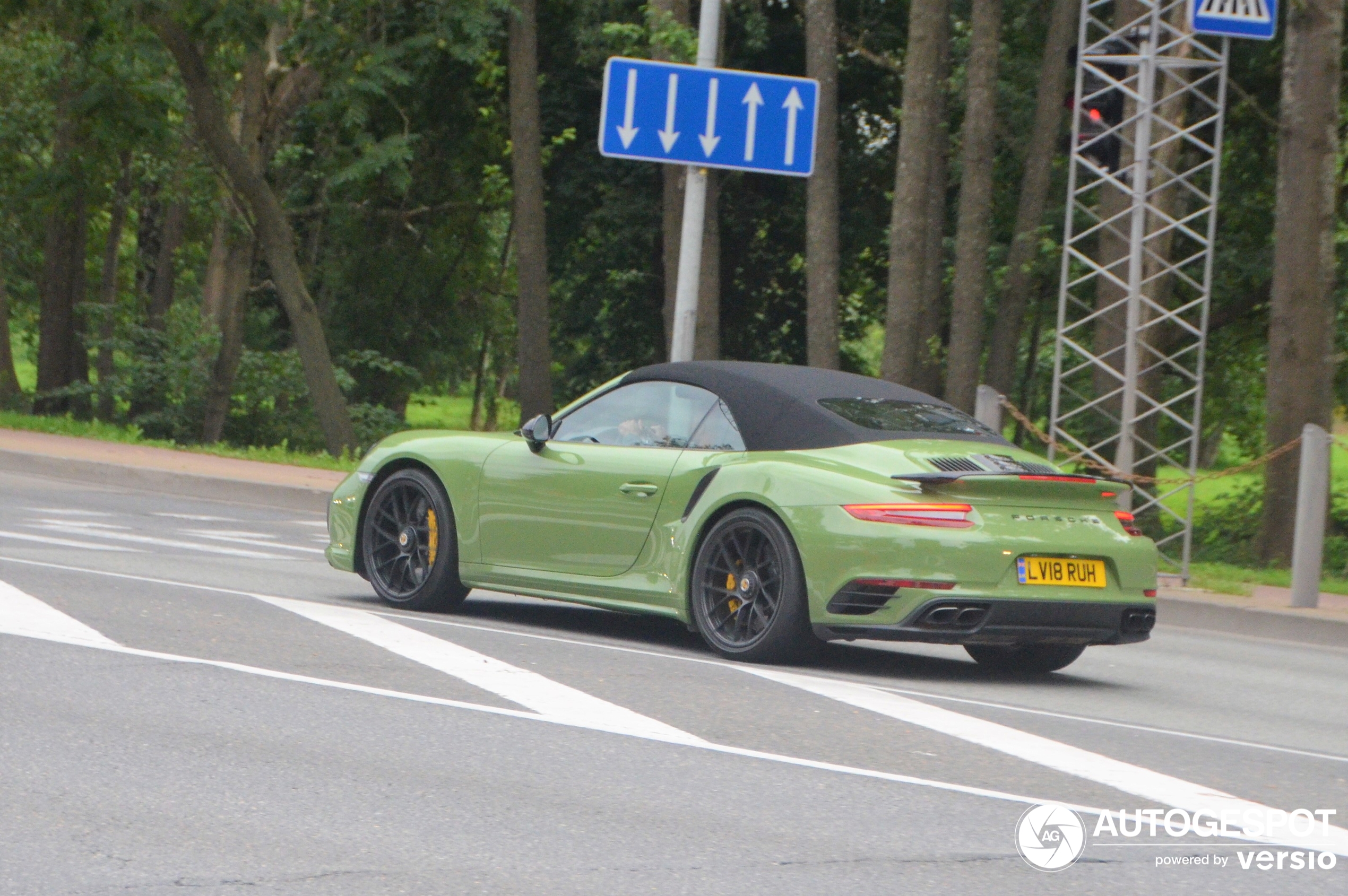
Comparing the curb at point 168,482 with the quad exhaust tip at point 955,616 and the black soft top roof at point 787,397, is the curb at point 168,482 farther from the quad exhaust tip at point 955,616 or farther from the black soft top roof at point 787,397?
the quad exhaust tip at point 955,616

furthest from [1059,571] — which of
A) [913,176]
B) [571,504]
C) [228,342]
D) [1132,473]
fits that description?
[228,342]

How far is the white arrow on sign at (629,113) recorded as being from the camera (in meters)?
16.6

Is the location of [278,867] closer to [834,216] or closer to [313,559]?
[313,559]

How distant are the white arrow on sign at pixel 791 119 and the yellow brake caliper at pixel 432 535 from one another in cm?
744

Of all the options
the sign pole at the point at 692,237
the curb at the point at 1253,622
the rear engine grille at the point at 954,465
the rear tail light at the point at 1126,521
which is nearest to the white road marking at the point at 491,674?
the rear engine grille at the point at 954,465

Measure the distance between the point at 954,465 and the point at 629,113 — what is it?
8.71m

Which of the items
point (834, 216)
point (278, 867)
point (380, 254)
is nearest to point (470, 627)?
point (278, 867)

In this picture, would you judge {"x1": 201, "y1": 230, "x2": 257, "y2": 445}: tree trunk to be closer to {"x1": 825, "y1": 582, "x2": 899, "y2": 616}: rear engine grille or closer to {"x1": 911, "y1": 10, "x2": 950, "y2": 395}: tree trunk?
{"x1": 911, "y1": 10, "x2": 950, "y2": 395}: tree trunk

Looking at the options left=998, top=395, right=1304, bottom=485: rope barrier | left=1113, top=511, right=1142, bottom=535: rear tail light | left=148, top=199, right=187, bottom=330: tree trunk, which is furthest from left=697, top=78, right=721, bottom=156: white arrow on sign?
left=148, top=199, right=187, bottom=330: tree trunk

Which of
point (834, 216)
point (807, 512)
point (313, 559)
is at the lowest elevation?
point (313, 559)

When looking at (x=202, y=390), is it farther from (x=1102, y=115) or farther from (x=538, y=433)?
(x=538, y=433)

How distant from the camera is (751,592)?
28.9 ft

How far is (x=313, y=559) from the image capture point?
13.8 m

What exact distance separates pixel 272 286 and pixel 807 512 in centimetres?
3238
